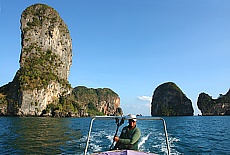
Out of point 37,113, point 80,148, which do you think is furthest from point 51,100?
point 80,148

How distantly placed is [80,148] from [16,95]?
82779mm

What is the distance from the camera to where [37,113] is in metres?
88.4

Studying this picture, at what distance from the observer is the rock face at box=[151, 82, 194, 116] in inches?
6531

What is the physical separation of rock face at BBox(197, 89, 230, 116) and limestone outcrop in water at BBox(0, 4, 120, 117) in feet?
304

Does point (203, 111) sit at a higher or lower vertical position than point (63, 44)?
lower

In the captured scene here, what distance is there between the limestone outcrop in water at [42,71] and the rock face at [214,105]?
92.6 metres

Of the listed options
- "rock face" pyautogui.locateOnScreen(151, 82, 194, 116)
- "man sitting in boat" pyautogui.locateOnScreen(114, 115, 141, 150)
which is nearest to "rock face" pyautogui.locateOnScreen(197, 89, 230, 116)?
"rock face" pyautogui.locateOnScreen(151, 82, 194, 116)

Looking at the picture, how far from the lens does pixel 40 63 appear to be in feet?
343

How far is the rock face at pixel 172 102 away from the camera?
16588cm

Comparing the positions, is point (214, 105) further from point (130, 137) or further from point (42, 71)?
point (130, 137)

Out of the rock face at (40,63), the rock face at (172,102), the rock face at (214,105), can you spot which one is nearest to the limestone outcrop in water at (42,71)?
the rock face at (40,63)

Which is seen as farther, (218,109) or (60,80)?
(218,109)

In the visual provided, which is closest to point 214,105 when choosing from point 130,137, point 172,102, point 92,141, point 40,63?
point 172,102

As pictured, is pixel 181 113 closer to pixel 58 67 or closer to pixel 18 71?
pixel 58 67
